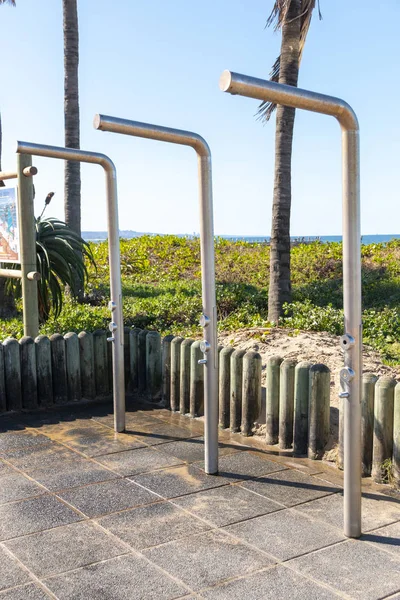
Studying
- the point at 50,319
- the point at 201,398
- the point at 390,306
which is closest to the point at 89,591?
the point at 201,398

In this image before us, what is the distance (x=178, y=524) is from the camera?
4.42 m

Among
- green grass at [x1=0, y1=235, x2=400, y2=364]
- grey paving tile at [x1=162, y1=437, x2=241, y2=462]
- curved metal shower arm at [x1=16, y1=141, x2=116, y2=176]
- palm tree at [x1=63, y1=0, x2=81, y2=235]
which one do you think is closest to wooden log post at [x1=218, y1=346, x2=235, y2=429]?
grey paving tile at [x1=162, y1=437, x2=241, y2=462]

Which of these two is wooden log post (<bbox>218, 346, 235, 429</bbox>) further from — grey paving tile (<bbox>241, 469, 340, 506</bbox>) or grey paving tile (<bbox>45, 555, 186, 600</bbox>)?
grey paving tile (<bbox>45, 555, 186, 600</bbox>)

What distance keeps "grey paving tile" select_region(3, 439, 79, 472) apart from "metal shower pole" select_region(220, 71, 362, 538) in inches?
98.4

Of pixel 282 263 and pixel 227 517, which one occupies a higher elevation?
pixel 282 263

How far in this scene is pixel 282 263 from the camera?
422 inches

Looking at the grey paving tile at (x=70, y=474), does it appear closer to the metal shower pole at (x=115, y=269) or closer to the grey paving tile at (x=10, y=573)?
the metal shower pole at (x=115, y=269)

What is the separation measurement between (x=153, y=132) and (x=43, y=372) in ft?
11.1

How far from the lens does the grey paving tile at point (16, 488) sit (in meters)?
4.89

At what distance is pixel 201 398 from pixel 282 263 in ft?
14.0

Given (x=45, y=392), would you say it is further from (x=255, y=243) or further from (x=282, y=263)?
(x=255, y=243)

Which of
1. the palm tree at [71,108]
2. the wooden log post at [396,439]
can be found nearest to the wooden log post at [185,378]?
the wooden log post at [396,439]

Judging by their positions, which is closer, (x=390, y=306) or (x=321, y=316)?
(x=321, y=316)

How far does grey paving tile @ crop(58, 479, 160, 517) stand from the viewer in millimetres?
4688
